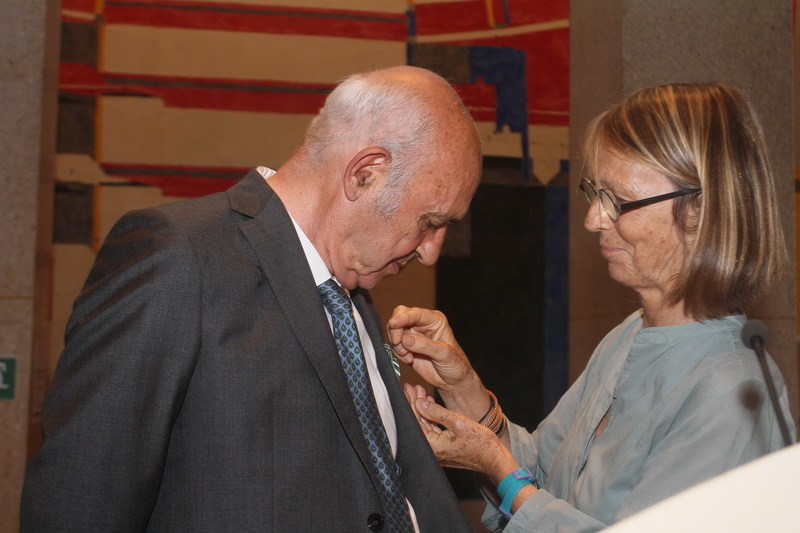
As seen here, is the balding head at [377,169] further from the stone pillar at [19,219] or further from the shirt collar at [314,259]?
the stone pillar at [19,219]

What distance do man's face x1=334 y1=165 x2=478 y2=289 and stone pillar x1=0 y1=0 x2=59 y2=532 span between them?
211 cm

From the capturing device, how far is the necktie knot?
69.2 inches

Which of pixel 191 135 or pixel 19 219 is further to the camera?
pixel 191 135

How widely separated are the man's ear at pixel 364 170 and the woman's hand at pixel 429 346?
15.3 inches

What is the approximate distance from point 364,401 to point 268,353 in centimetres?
27

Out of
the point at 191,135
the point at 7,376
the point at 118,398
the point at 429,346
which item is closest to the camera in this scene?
the point at 118,398

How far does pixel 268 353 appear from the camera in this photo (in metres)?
1.54

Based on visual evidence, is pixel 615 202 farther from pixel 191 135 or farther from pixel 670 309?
pixel 191 135

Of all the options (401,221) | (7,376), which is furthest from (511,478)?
(7,376)

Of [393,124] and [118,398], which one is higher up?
[393,124]

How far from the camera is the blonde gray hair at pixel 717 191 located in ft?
5.61

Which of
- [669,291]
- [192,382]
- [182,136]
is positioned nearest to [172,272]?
[192,382]

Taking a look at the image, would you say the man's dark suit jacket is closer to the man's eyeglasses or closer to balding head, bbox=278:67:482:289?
balding head, bbox=278:67:482:289

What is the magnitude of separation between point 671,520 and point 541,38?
18.4 feet
